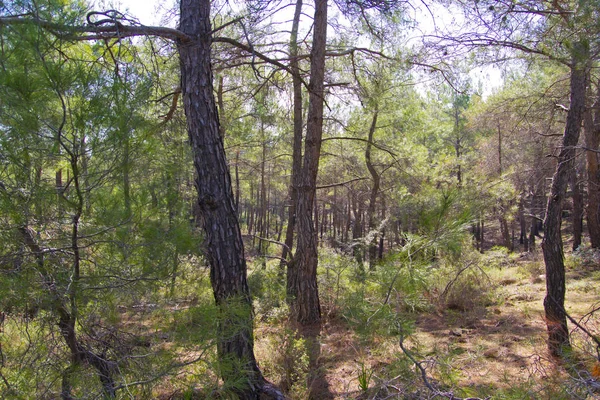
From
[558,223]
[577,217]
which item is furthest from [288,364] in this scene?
[577,217]

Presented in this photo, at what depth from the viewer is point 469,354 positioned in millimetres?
4156

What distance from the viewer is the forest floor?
2998 millimetres

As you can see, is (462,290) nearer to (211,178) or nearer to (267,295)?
(267,295)

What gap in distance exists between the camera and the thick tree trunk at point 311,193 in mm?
5562

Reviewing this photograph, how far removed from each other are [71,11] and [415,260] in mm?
3463

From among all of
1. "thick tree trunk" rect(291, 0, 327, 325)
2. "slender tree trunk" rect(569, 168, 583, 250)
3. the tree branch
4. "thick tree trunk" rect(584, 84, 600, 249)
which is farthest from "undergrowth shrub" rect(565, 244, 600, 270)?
the tree branch

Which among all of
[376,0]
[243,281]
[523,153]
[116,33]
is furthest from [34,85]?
[523,153]

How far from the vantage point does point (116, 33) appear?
→ 2764mm

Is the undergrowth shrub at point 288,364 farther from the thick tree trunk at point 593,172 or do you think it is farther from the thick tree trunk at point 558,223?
the thick tree trunk at point 593,172

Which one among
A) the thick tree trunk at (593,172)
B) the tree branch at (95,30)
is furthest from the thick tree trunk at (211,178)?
the thick tree trunk at (593,172)

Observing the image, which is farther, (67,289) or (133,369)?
(133,369)

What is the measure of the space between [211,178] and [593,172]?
10.6 meters

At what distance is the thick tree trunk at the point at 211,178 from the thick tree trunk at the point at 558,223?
318cm

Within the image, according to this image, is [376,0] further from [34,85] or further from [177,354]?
[177,354]
